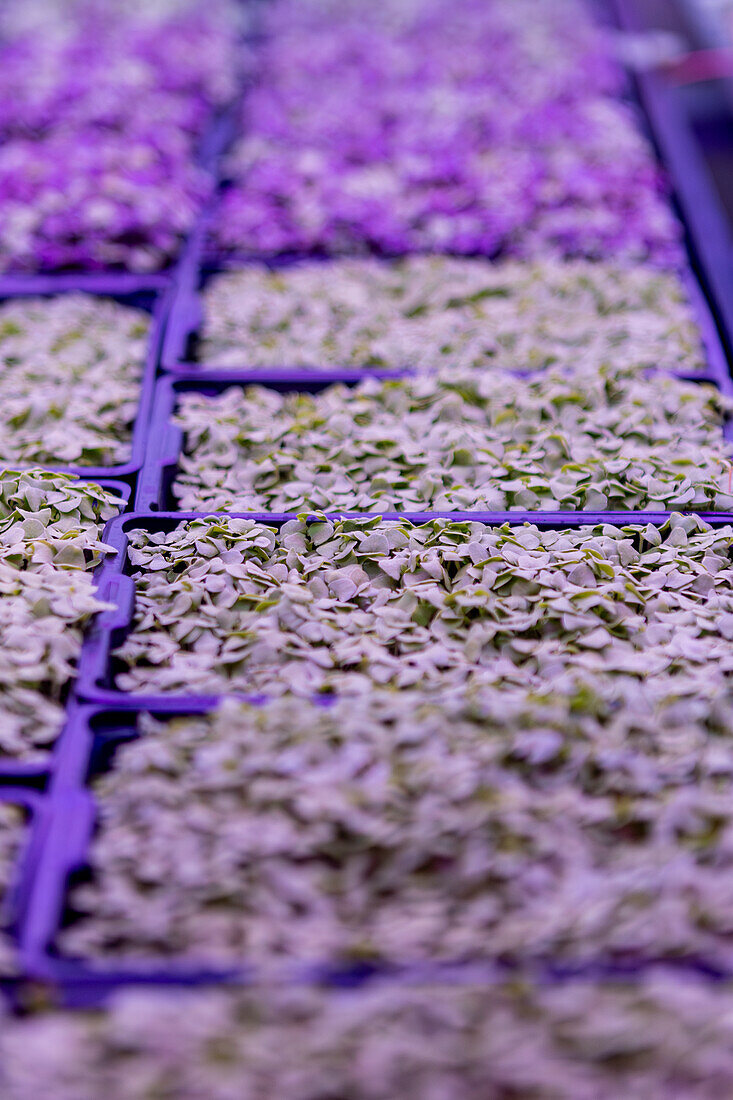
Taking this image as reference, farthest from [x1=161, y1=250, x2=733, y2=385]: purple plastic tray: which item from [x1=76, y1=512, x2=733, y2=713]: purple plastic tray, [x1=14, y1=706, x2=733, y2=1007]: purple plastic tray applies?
[x1=14, y1=706, x2=733, y2=1007]: purple plastic tray

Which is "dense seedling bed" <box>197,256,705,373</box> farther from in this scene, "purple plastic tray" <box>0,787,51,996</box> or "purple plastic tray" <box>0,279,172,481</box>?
"purple plastic tray" <box>0,787,51,996</box>

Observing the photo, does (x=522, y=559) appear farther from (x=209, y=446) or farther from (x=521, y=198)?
(x=521, y=198)

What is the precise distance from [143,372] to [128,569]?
0.77 m

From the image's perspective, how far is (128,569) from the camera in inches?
62.5

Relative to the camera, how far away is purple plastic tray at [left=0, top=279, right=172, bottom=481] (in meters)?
1.80

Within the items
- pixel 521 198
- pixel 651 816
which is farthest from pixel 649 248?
pixel 651 816

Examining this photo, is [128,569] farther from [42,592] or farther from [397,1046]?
[397,1046]

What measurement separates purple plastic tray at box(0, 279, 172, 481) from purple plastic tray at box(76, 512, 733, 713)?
190 millimetres

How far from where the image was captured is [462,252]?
2.67m

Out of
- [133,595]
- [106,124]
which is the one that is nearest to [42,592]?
[133,595]

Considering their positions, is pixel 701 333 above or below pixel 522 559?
above

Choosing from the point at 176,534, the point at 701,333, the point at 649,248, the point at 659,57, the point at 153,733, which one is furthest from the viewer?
the point at 659,57

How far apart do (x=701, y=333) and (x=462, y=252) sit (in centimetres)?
79

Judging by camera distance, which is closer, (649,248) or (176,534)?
(176,534)
